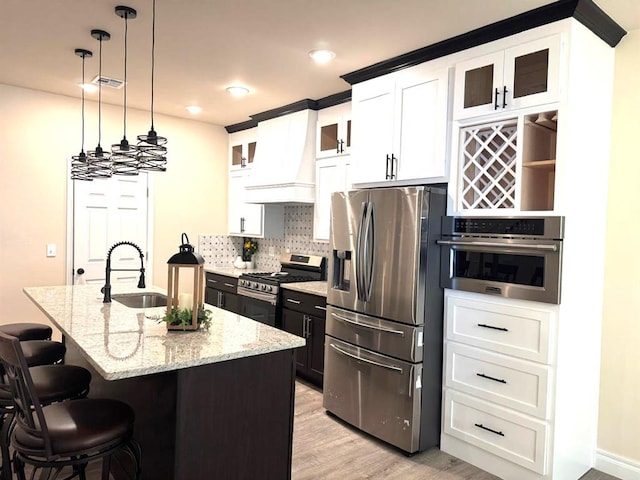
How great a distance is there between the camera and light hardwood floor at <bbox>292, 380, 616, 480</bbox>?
Result: 9.02 feet

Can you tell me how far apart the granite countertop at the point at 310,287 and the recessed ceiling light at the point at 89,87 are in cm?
254

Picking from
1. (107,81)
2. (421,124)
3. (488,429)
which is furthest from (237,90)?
(488,429)

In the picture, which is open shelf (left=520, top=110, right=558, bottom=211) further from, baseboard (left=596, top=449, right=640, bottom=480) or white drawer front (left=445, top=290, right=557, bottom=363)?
baseboard (left=596, top=449, right=640, bottom=480)

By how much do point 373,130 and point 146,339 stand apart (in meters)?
2.21

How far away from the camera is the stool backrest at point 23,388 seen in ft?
5.42

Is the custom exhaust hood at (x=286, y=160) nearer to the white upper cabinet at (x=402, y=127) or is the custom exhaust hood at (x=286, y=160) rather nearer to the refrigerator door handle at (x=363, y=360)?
the white upper cabinet at (x=402, y=127)

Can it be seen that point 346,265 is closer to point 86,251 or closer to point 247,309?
point 247,309

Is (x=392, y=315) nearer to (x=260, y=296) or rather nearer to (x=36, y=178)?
(x=260, y=296)

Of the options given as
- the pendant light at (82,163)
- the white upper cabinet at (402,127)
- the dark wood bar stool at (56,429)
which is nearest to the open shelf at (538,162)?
the white upper cabinet at (402,127)

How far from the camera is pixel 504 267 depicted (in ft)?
8.86

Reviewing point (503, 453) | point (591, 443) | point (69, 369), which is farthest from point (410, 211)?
point (69, 369)

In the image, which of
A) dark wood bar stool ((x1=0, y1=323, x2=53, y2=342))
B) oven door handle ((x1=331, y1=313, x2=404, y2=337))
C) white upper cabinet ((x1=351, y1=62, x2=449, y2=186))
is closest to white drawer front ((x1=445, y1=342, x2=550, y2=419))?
oven door handle ((x1=331, y1=313, x2=404, y2=337))

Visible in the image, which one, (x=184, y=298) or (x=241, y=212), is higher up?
(x=241, y=212)

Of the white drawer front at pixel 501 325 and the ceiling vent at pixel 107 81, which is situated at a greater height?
the ceiling vent at pixel 107 81
